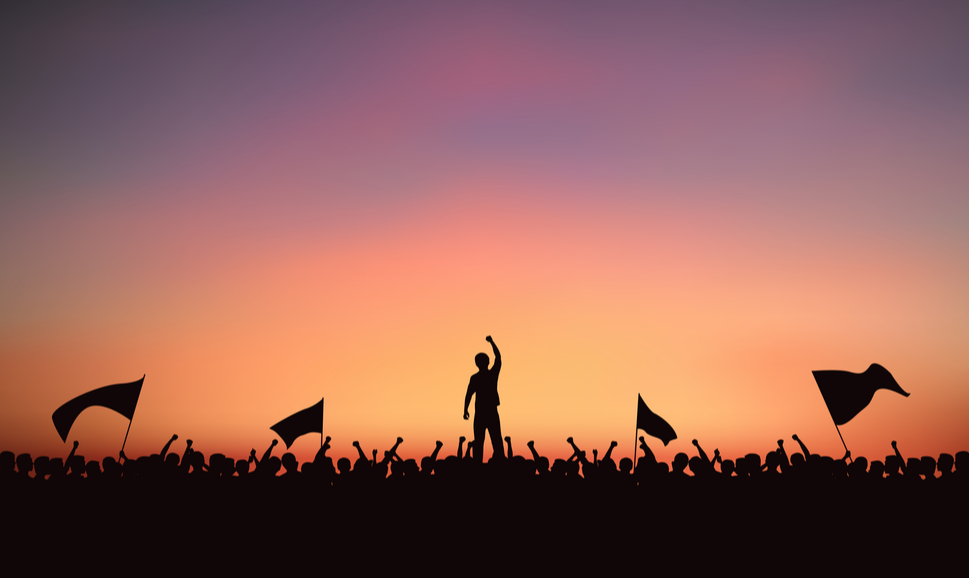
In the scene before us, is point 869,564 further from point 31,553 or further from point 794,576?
point 31,553

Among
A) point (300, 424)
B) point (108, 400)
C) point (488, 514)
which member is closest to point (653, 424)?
point (488, 514)

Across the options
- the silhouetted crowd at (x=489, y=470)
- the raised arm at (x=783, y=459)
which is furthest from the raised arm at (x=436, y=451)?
the raised arm at (x=783, y=459)

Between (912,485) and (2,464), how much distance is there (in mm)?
15451

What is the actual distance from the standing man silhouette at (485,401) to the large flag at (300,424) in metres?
3.90

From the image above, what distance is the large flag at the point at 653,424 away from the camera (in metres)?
13.8

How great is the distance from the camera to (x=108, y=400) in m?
13.5

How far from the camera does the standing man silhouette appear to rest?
39.3 ft

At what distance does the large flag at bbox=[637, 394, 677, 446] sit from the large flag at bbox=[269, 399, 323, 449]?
6691 millimetres

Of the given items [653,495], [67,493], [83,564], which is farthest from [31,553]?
[653,495]

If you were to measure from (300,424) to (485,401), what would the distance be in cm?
448

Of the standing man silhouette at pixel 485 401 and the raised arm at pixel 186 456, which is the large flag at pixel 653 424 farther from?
the raised arm at pixel 186 456

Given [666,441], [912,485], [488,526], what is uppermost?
[666,441]

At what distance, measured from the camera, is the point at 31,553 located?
897cm

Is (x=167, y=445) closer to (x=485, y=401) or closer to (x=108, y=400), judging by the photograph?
(x=108, y=400)
